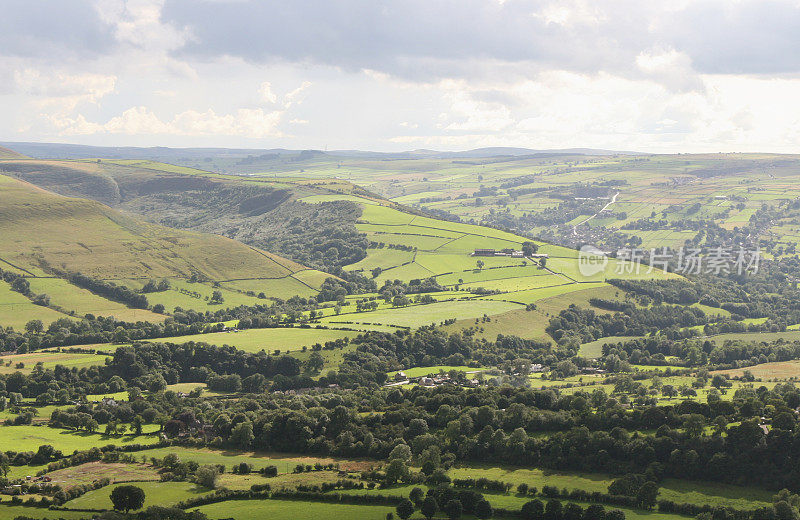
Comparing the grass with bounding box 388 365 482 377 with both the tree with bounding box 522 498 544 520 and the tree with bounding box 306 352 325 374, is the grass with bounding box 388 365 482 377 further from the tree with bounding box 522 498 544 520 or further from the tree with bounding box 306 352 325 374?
the tree with bounding box 522 498 544 520

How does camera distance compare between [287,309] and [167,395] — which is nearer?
[167,395]

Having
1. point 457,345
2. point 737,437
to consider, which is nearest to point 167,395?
point 457,345

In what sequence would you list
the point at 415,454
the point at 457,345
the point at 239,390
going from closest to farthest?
1. the point at 415,454
2. the point at 239,390
3. the point at 457,345

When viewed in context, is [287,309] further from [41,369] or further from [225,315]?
[41,369]

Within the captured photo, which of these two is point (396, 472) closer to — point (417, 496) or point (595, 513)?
point (417, 496)

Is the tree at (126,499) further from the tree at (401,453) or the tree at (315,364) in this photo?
the tree at (315,364)

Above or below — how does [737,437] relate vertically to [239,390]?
above

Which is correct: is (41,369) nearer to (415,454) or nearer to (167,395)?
(167,395)

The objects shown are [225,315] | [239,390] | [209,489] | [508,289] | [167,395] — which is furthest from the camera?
[508,289]
